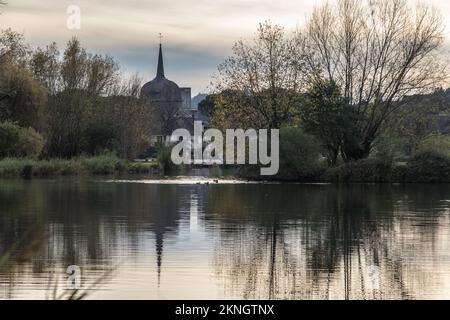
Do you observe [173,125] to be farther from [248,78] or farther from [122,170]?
[248,78]

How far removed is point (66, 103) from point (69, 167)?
13509 mm

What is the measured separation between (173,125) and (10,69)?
77.6 metres

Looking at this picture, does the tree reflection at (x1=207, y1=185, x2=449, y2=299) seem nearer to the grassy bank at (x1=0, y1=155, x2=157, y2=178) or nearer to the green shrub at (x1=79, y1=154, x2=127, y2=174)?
the grassy bank at (x1=0, y1=155, x2=157, y2=178)

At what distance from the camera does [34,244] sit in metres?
15.9

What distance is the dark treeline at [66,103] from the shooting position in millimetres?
60812

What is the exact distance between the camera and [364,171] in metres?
50.5

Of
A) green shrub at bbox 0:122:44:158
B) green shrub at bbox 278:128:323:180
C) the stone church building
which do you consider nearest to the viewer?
green shrub at bbox 278:128:323:180

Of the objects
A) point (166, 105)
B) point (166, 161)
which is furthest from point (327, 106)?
point (166, 105)

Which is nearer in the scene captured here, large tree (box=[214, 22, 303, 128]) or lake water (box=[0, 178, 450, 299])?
lake water (box=[0, 178, 450, 299])

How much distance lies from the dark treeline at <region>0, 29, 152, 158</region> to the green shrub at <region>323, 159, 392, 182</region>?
73.6 feet

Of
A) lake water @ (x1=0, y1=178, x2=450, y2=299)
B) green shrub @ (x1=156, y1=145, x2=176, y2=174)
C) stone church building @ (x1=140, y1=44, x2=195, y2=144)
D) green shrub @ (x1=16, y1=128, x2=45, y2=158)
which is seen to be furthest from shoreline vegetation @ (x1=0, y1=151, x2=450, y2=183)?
stone church building @ (x1=140, y1=44, x2=195, y2=144)

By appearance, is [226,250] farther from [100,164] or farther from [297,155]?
[100,164]

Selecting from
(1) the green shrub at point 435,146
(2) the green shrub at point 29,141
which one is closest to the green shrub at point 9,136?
(2) the green shrub at point 29,141

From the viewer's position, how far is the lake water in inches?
439
